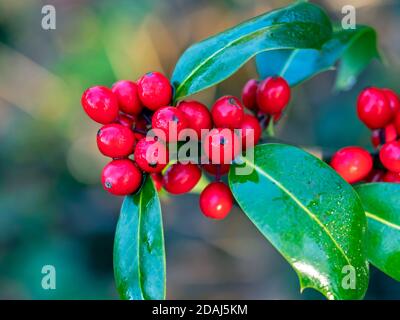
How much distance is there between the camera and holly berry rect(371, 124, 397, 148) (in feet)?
4.50

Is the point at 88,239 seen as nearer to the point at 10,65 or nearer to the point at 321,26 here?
the point at 10,65

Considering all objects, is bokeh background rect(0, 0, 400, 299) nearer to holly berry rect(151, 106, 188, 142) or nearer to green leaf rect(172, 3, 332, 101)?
green leaf rect(172, 3, 332, 101)

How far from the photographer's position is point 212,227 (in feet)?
9.74

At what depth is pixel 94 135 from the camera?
2910 mm

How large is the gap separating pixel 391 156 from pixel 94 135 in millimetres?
1990

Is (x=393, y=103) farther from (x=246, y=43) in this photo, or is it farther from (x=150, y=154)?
(x=150, y=154)

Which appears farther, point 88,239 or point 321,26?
point 88,239

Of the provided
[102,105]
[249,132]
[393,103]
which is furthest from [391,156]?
[102,105]

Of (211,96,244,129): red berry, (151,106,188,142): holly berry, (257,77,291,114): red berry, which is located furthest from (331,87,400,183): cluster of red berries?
(151,106,188,142): holly berry

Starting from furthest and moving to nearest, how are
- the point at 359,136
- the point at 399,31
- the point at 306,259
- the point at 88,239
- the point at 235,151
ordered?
the point at 399,31 → the point at 88,239 → the point at 359,136 → the point at 235,151 → the point at 306,259

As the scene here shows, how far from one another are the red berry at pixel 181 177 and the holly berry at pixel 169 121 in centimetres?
16

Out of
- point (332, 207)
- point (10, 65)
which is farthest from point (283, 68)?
point (10, 65)

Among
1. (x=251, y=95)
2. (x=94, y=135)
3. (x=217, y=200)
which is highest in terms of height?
(x=94, y=135)

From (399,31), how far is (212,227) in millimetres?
1594
